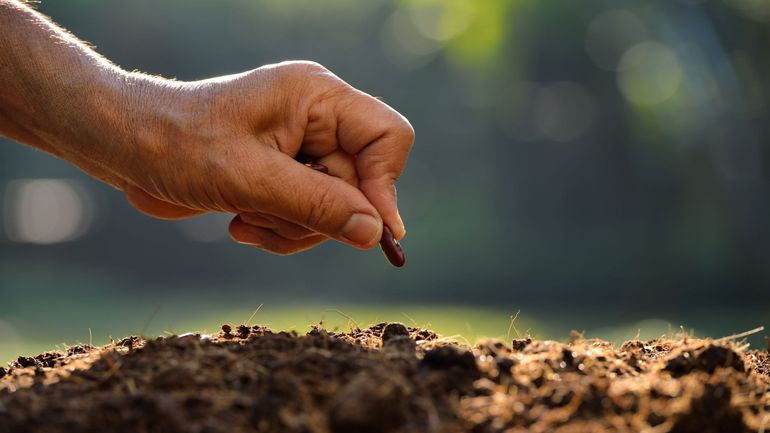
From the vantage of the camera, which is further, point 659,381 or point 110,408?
point 659,381

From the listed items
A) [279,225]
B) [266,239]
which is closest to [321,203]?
[279,225]

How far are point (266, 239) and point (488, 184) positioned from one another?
Answer: 2190cm

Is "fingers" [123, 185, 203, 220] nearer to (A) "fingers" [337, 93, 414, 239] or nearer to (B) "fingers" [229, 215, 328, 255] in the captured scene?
(B) "fingers" [229, 215, 328, 255]

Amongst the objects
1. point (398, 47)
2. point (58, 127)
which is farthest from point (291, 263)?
point (58, 127)

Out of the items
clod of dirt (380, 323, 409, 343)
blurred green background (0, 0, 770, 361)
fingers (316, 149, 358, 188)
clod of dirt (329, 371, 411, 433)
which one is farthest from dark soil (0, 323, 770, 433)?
blurred green background (0, 0, 770, 361)

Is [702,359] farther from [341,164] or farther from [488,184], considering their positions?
[488,184]

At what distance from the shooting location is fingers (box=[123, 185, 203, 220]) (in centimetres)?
312

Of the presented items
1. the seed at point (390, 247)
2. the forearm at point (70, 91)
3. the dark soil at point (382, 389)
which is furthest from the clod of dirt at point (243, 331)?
the forearm at point (70, 91)

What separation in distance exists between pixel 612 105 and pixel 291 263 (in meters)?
9.48

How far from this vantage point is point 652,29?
20500mm

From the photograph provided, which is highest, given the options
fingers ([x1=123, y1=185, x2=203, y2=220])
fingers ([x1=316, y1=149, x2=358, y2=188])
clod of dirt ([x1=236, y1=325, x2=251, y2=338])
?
fingers ([x1=316, y1=149, x2=358, y2=188])

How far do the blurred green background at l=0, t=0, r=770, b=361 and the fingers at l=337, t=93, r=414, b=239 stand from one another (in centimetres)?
902

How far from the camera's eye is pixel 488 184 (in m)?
24.9

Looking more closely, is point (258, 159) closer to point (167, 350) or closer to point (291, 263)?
point (167, 350)
